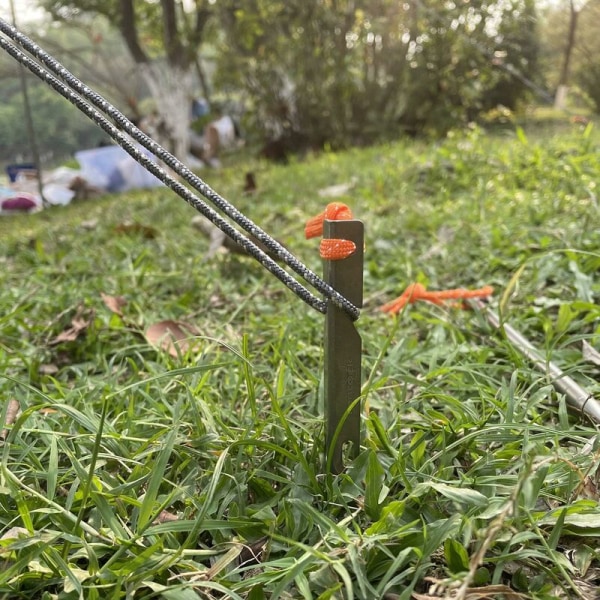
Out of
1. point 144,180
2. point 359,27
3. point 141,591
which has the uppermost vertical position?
point 359,27

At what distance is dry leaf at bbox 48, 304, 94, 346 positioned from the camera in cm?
121

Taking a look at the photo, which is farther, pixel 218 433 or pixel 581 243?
pixel 581 243

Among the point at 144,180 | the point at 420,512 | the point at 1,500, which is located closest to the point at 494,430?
the point at 420,512

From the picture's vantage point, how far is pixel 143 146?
0.60 meters

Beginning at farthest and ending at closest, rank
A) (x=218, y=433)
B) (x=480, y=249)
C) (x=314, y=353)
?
(x=480, y=249) → (x=314, y=353) → (x=218, y=433)

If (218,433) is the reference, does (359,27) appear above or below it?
above

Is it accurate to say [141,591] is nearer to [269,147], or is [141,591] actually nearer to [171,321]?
[171,321]

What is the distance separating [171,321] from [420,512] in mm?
784

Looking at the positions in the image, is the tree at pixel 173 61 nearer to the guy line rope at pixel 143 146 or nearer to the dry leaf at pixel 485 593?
the guy line rope at pixel 143 146

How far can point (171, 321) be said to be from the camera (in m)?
1.25

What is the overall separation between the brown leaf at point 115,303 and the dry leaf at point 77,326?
0.06m

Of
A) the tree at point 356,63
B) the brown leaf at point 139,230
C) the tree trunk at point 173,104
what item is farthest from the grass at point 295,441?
the tree trunk at point 173,104

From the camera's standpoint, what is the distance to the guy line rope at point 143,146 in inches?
22.6

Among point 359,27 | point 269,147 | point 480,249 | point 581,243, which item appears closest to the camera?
point 581,243
